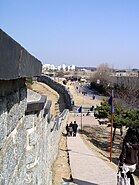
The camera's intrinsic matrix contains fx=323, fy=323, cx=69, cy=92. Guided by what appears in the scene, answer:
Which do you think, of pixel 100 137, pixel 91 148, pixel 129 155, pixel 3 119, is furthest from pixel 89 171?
pixel 100 137

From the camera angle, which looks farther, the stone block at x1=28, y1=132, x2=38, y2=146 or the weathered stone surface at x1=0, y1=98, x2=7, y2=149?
the stone block at x1=28, y1=132, x2=38, y2=146

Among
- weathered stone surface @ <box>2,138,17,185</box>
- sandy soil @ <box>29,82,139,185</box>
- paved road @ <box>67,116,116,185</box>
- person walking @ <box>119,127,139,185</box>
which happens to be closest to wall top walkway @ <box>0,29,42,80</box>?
weathered stone surface @ <box>2,138,17,185</box>

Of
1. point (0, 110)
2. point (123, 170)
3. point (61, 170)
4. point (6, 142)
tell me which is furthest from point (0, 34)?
point (61, 170)

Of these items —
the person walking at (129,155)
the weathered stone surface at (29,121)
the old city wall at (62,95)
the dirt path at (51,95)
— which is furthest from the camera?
the old city wall at (62,95)

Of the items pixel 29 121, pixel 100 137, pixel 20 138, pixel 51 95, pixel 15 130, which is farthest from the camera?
pixel 51 95

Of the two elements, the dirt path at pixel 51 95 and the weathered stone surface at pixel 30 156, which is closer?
the weathered stone surface at pixel 30 156

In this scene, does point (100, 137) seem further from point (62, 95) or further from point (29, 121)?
point (62, 95)

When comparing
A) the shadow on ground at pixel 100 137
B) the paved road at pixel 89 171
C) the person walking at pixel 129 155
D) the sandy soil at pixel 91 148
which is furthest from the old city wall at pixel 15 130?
the shadow on ground at pixel 100 137

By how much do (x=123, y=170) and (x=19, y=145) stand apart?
4.25 meters

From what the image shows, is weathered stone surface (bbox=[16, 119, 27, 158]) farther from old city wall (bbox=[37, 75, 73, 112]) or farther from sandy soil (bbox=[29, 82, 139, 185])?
old city wall (bbox=[37, 75, 73, 112])

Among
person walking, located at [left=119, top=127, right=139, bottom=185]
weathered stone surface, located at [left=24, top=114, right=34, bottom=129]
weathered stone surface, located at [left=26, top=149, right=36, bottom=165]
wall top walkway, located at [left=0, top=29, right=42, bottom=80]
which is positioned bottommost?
person walking, located at [left=119, top=127, right=139, bottom=185]

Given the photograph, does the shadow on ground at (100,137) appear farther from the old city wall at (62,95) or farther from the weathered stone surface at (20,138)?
the weathered stone surface at (20,138)

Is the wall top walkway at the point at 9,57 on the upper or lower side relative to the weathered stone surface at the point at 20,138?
upper

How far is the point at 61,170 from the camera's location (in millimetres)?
9883
